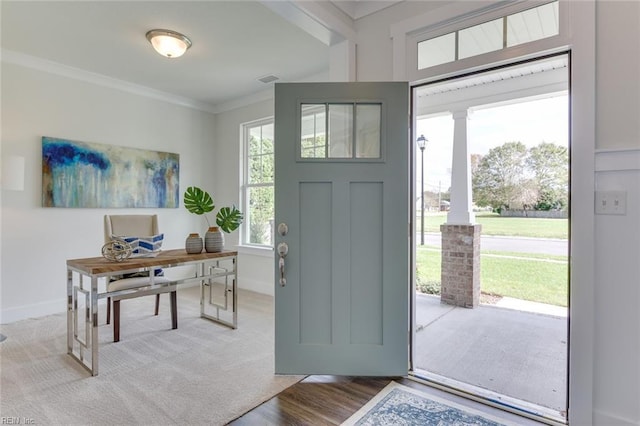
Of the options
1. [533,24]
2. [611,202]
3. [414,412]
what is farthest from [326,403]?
[533,24]

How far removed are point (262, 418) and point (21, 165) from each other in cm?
294

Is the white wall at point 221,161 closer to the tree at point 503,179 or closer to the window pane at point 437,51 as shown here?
the window pane at point 437,51

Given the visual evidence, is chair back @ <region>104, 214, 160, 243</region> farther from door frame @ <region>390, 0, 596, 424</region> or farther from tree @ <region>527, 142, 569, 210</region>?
tree @ <region>527, 142, 569, 210</region>

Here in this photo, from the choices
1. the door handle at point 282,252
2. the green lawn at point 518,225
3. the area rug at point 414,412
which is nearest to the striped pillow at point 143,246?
the door handle at point 282,252

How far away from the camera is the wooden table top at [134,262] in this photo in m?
2.28

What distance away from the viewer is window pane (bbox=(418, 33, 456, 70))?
2.14m

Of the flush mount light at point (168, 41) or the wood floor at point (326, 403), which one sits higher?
the flush mount light at point (168, 41)

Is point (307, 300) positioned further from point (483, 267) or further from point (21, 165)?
point (483, 267)

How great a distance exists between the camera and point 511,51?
189 centimetres

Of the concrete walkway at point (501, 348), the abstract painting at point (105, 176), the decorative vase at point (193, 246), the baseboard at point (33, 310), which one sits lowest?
the concrete walkway at point (501, 348)

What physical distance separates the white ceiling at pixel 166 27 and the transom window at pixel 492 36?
1.32 metres

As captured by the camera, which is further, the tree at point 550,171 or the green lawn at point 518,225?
the green lawn at point 518,225

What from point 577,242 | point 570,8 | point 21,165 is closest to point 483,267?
point 577,242

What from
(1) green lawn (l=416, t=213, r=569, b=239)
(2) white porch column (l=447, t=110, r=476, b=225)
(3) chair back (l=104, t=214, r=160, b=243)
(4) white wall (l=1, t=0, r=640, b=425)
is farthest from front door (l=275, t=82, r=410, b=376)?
(1) green lawn (l=416, t=213, r=569, b=239)
